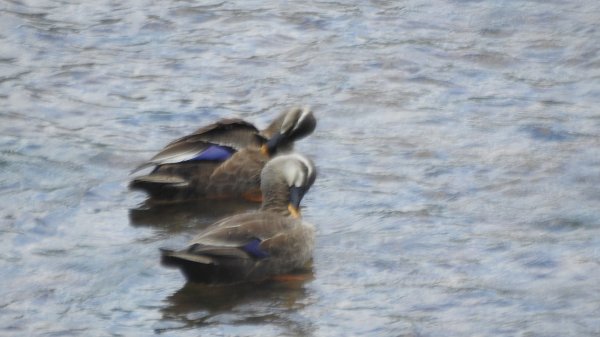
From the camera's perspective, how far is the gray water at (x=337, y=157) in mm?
8336

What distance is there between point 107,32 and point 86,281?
232 inches

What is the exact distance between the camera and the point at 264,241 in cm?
884

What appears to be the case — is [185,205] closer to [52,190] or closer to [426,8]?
[52,190]

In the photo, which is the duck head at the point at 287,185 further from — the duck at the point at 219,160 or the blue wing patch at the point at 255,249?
the duck at the point at 219,160

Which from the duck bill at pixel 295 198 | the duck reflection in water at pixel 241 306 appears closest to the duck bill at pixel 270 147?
the duck bill at pixel 295 198

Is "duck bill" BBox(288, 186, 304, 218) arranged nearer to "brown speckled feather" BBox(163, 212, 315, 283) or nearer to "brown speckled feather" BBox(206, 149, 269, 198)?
"brown speckled feather" BBox(163, 212, 315, 283)

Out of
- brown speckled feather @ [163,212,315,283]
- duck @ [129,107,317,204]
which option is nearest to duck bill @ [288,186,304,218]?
brown speckled feather @ [163,212,315,283]

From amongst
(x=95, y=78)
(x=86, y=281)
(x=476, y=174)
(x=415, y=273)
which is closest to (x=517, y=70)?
(x=476, y=174)

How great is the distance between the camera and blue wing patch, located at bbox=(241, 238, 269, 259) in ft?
28.6

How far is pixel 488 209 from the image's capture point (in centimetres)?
995

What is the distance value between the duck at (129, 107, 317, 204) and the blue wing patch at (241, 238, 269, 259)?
1549mm

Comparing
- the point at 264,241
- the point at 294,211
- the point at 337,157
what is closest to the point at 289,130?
the point at 337,157

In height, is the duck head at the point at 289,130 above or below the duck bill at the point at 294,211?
above

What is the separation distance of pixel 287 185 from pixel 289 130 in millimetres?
1276
